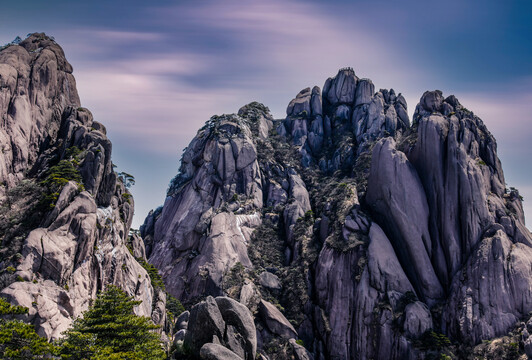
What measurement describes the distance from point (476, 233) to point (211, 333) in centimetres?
4774

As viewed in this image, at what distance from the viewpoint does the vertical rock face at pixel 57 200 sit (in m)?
42.3

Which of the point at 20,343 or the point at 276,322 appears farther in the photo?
the point at 276,322

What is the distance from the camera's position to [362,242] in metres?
71.4

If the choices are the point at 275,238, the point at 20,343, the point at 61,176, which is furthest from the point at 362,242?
the point at 20,343

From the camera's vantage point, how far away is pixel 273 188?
95.2 meters

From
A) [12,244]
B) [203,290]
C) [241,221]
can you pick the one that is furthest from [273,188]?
[12,244]

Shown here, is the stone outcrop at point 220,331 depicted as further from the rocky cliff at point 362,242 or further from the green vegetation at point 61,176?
the green vegetation at point 61,176

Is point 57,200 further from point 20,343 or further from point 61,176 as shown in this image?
point 20,343

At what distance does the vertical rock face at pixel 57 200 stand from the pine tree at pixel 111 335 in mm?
5705

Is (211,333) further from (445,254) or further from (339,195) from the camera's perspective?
(339,195)

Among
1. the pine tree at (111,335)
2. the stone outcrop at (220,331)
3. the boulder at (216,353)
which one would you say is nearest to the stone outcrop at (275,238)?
the stone outcrop at (220,331)

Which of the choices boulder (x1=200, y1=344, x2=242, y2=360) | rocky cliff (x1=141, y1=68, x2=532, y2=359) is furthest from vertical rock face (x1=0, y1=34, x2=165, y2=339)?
rocky cliff (x1=141, y1=68, x2=532, y2=359)

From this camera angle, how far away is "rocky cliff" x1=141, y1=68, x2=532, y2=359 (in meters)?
62.4

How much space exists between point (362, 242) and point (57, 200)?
146ft
